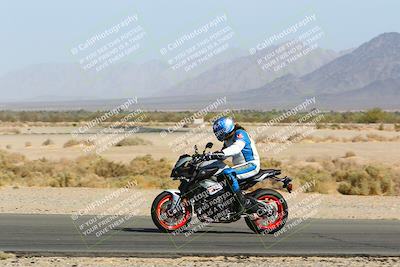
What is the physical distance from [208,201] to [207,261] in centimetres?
224

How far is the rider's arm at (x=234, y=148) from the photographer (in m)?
12.4

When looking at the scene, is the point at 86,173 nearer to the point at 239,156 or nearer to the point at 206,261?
the point at 239,156

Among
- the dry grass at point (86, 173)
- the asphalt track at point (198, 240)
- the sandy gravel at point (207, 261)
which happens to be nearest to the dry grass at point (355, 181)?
the dry grass at point (86, 173)

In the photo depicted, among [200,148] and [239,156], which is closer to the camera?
[239,156]

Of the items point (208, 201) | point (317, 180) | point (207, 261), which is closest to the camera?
point (207, 261)

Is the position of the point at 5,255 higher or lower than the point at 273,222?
higher

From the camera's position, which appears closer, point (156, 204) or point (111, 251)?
point (111, 251)

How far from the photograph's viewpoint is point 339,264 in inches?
404

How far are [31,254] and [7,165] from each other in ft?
72.1

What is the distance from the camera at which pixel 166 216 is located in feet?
41.5

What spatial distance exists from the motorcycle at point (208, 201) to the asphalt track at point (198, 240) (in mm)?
243

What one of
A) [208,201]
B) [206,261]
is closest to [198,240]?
[208,201]

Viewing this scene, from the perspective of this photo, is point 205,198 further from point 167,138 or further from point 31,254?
point 167,138

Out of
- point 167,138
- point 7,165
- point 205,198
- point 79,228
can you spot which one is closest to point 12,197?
point 79,228
